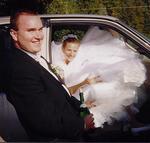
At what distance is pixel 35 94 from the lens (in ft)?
9.64

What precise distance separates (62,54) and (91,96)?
0.47 meters

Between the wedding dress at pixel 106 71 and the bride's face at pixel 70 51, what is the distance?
0.12 ft

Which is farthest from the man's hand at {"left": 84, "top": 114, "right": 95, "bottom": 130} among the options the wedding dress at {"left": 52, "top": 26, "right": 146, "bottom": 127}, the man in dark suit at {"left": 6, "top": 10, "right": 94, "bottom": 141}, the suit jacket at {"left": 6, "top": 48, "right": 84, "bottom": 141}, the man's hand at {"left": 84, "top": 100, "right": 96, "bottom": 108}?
the man's hand at {"left": 84, "top": 100, "right": 96, "bottom": 108}

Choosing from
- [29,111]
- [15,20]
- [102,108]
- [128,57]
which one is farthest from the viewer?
[128,57]

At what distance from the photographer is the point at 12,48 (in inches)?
128

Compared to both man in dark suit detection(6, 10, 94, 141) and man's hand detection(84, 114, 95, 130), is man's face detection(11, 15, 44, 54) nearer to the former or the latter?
man in dark suit detection(6, 10, 94, 141)

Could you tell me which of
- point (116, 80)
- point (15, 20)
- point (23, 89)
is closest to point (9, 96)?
point (23, 89)

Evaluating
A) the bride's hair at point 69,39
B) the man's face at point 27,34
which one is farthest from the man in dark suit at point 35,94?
the bride's hair at point 69,39

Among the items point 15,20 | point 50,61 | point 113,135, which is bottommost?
point 113,135

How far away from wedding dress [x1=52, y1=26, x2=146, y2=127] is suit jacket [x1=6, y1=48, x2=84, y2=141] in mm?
553

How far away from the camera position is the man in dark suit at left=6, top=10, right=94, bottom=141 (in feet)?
9.62

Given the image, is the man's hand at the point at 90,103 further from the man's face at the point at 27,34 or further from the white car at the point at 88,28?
the man's face at the point at 27,34

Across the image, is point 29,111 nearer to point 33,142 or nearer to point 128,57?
point 33,142

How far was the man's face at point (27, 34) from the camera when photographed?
3.17 metres
